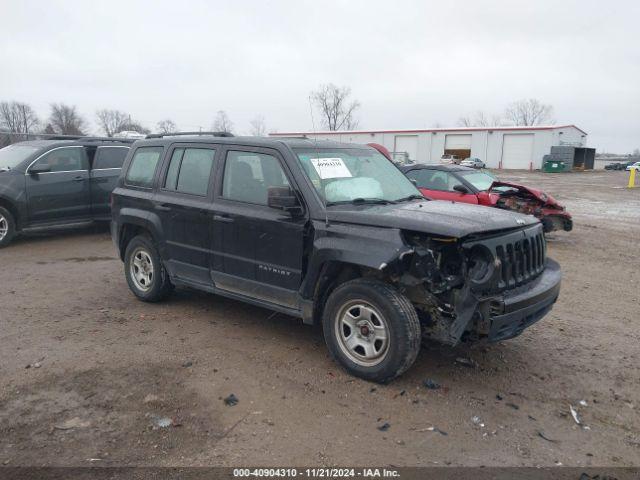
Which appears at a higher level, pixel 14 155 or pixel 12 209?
pixel 14 155

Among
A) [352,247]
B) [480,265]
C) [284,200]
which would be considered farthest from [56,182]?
[480,265]

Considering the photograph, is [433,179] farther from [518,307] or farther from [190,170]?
[518,307]

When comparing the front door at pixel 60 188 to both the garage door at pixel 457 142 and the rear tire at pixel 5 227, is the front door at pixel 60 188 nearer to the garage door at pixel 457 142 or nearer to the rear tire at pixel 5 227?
the rear tire at pixel 5 227

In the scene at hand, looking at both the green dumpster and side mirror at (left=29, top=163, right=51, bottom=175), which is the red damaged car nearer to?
side mirror at (left=29, top=163, right=51, bottom=175)

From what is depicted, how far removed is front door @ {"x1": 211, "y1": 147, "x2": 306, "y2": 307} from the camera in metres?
4.51

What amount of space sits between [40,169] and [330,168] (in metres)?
7.08

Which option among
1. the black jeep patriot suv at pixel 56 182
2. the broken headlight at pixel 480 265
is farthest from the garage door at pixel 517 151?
the broken headlight at pixel 480 265

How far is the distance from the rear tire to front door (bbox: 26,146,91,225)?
0.33m

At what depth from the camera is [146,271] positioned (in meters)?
6.02

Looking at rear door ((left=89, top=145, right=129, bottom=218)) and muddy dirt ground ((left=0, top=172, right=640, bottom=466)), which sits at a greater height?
rear door ((left=89, top=145, right=129, bottom=218))

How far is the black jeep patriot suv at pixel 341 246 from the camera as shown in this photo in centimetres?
384

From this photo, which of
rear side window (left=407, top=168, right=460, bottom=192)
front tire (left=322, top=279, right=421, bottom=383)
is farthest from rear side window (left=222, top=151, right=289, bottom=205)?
rear side window (left=407, top=168, right=460, bottom=192)

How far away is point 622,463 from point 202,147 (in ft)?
14.4

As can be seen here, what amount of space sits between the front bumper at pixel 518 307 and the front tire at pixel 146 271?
Result: 3.58 m
